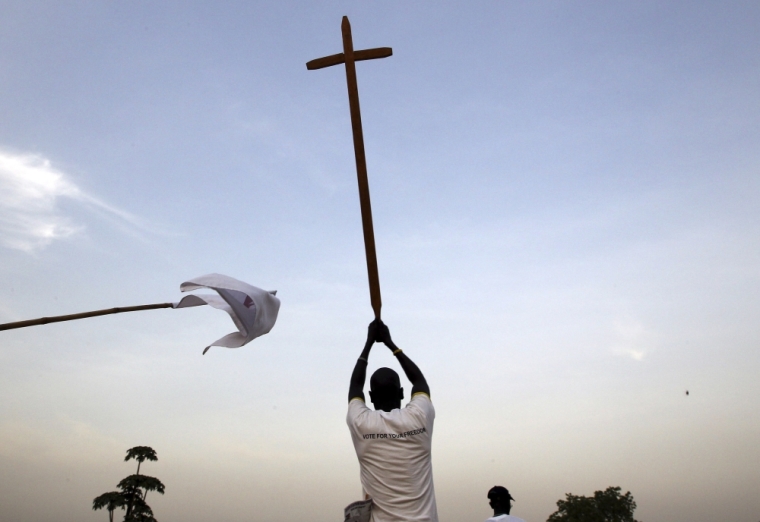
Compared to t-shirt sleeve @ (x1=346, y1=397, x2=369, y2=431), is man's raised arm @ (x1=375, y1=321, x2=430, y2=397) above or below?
above

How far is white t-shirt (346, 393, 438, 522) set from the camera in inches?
167

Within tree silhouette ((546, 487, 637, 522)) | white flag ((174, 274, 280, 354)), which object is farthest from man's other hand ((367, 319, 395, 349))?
tree silhouette ((546, 487, 637, 522))

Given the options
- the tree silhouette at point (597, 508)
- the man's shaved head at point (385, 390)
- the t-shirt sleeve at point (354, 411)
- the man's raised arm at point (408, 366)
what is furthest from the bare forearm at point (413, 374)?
the tree silhouette at point (597, 508)

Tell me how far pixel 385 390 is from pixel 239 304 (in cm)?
192

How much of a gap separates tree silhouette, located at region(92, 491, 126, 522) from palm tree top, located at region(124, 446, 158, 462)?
1.62 meters

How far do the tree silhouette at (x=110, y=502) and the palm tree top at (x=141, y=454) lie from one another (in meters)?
1.62

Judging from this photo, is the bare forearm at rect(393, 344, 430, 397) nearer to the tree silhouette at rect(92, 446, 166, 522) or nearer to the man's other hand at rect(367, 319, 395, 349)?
the man's other hand at rect(367, 319, 395, 349)

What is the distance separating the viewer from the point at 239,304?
601 cm

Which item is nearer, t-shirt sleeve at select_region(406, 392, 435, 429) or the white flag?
t-shirt sleeve at select_region(406, 392, 435, 429)

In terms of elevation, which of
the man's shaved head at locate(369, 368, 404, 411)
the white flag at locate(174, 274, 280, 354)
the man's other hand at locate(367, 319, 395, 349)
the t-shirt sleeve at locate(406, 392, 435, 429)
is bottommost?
the t-shirt sleeve at locate(406, 392, 435, 429)

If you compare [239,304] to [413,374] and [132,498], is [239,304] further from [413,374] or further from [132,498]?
[132,498]

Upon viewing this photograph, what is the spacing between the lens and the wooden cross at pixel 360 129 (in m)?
6.11

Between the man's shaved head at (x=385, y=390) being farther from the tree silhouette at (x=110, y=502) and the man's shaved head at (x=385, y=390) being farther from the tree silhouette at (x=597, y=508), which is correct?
the tree silhouette at (x=597, y=508)

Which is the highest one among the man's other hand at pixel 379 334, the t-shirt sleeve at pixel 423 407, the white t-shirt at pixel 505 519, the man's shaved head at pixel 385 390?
the man's other hand at pixel 379 334
